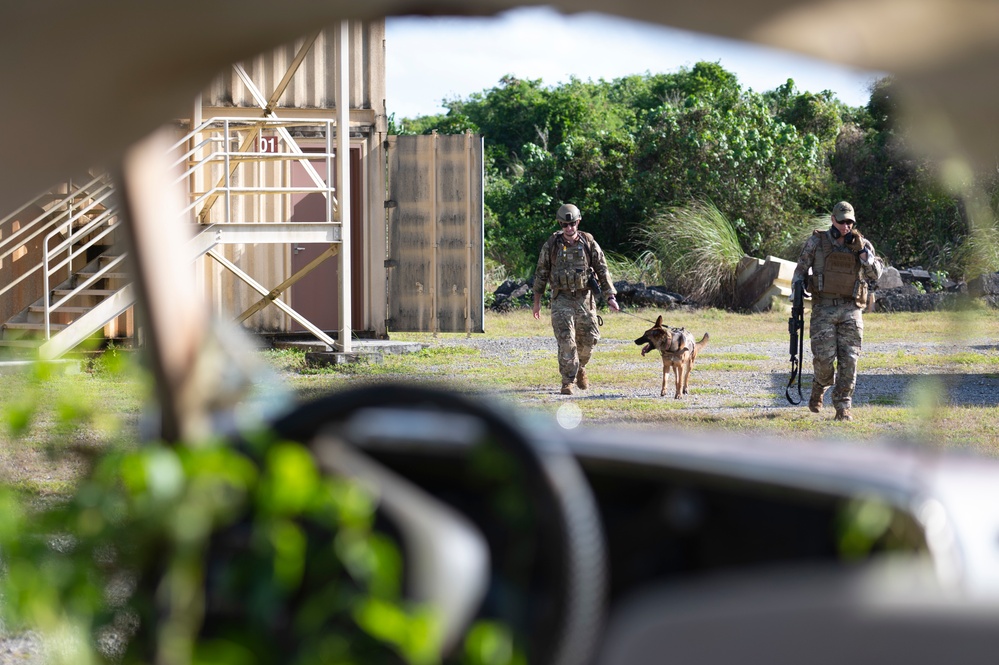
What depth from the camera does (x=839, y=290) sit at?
32.0ft

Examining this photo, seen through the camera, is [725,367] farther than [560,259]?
Yes

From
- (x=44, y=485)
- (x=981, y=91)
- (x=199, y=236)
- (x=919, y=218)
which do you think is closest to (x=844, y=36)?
(x=981, y=91)

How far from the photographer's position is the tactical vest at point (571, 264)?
452 inches

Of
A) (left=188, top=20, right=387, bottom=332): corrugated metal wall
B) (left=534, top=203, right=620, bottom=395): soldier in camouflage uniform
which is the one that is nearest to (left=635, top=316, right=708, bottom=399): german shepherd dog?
(left=534, top=203, right=620, bottom=395): soldier in camouflage uniform

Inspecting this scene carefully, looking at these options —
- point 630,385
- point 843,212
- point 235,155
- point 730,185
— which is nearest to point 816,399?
point 843,212

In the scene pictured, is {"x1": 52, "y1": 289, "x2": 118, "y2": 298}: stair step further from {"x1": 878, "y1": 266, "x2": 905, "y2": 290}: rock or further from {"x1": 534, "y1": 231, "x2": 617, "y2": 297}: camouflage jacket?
{"x1": 878, "y1": 266, "x2": 905, "y2": 290}: rock

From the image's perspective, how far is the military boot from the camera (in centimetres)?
1036

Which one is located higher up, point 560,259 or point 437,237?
point 437,237

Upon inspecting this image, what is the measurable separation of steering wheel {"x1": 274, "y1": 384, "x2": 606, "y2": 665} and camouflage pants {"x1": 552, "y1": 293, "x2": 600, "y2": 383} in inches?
388

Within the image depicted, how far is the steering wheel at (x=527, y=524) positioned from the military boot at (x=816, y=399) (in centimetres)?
895

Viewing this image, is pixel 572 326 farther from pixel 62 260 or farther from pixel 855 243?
pixel 62 260

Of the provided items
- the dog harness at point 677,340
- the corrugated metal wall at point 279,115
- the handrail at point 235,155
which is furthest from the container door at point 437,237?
the dog harness at point 677,340

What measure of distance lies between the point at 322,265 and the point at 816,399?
711cm

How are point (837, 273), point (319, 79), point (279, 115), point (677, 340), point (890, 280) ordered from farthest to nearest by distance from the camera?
point (890, 280), point (319, 79), point (279, 115), point (677, 340), point (837, 273)
